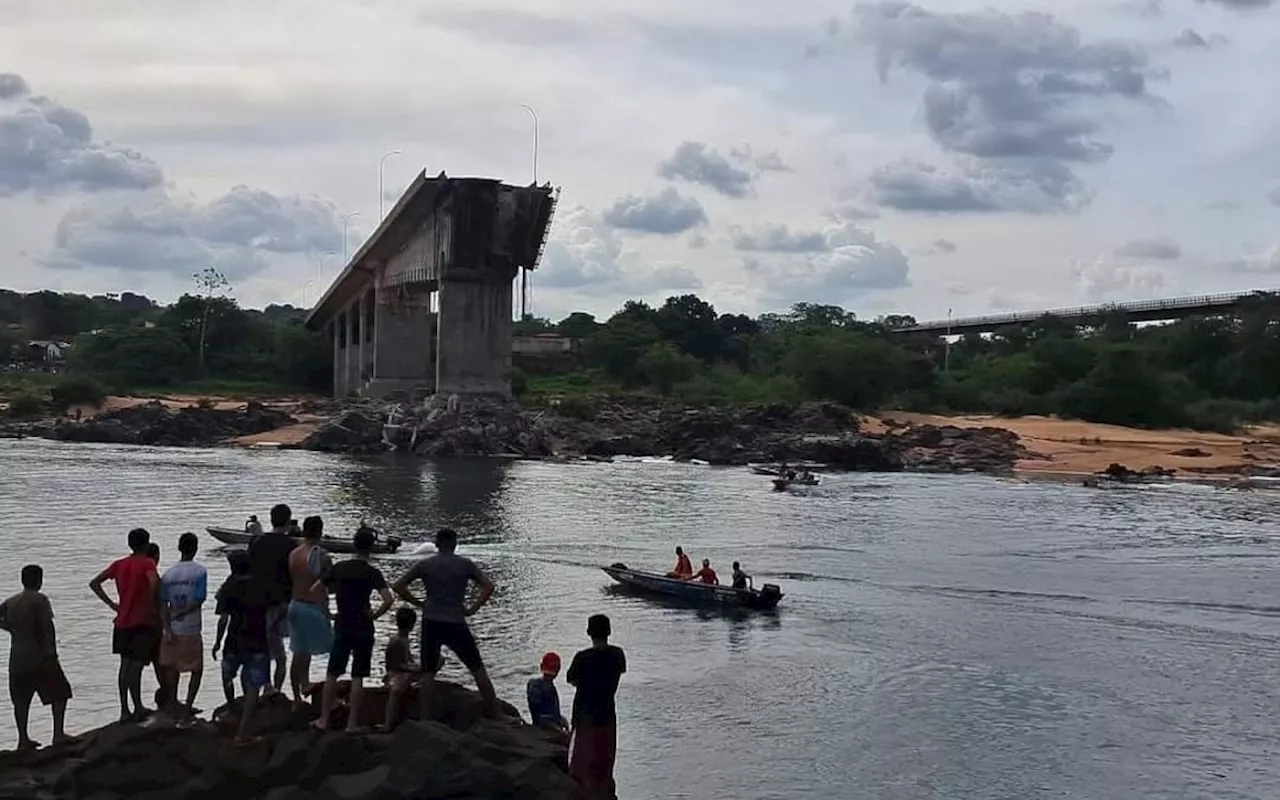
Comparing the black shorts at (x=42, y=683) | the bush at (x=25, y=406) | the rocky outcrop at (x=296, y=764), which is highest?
the bush at (x=25, y=406)

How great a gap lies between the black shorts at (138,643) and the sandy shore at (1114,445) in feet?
221

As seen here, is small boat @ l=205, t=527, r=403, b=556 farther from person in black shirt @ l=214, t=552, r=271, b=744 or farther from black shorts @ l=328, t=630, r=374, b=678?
black shorts @ l=328, t=630, r=374, b=678

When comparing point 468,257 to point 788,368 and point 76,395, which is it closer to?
point 76,395

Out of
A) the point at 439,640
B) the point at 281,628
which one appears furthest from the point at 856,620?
the point at 281,628

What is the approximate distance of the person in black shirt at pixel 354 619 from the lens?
12727 mm

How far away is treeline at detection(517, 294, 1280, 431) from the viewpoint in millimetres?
98938

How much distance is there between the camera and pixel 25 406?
294 ft

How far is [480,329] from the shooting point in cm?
8388

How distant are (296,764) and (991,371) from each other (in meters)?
110

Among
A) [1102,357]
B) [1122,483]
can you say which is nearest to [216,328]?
[1102,357]

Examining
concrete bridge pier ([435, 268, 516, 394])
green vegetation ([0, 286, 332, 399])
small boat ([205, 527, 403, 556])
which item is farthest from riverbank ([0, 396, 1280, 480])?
small boat ([205, 527, 403, 556])

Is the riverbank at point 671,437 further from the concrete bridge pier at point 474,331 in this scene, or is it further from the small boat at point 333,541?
the small boat at point 333,541

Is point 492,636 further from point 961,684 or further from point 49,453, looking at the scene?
point 49,453

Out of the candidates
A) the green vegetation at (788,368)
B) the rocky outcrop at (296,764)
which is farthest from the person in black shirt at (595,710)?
the green vegetation at (788,368)
